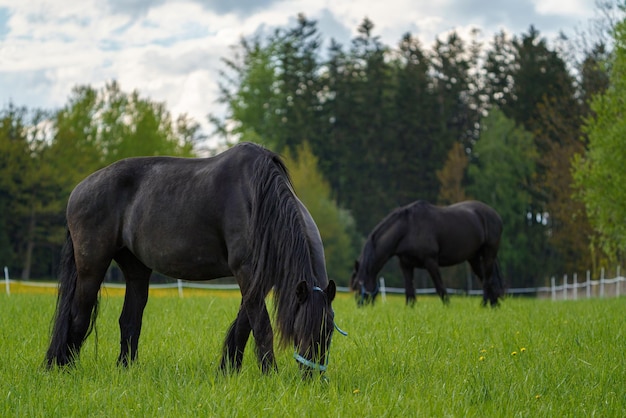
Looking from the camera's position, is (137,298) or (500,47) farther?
(500,47)

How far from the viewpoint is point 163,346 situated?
7516 millimetres

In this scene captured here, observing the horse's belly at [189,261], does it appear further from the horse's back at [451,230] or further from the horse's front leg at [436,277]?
the horse's back at [451,230]

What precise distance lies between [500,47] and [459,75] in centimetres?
352

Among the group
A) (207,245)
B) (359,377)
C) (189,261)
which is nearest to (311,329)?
(359,377)

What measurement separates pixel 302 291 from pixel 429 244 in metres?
10.6

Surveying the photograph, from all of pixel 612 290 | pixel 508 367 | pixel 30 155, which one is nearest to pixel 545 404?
pixel 508 367

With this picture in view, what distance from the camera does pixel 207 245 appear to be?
614 centimetres

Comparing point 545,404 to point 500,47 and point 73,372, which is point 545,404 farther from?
point 500,47

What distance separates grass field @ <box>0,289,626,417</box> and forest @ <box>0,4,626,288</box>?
2632cm

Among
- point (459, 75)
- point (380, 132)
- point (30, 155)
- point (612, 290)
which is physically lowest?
point (612, 290)

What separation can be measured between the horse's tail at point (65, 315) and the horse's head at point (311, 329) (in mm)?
2430

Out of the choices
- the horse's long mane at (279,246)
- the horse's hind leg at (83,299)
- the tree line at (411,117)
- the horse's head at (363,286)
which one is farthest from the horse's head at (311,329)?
the tree line at (411,117)

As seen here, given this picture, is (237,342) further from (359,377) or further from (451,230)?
(451,230)

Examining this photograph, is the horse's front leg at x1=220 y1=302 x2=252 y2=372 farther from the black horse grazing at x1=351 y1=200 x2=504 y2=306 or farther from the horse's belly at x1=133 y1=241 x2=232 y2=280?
the black horse grazing at x1=351 y1=200 x2=504 y2=306
